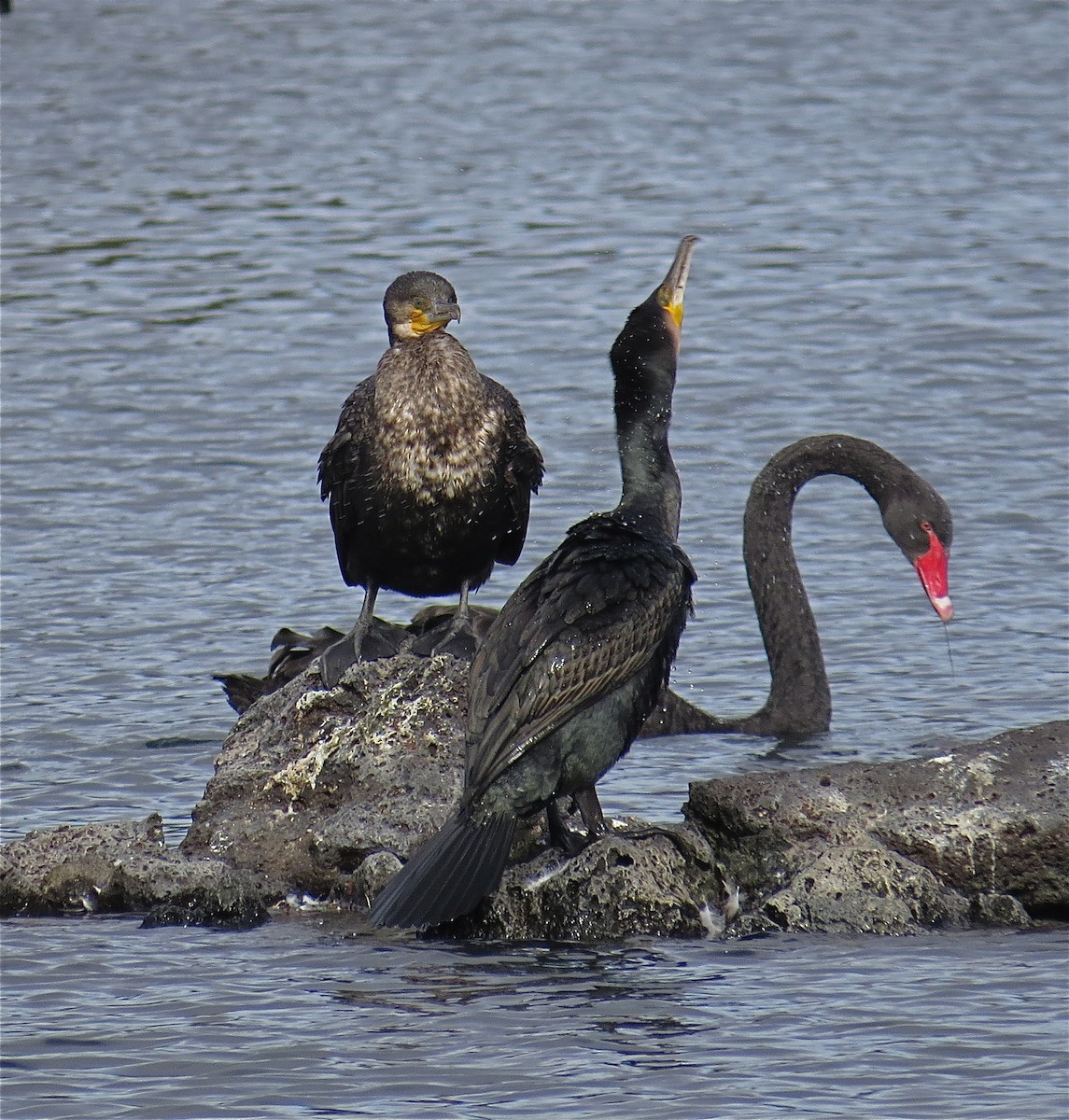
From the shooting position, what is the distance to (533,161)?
1766 centimetres

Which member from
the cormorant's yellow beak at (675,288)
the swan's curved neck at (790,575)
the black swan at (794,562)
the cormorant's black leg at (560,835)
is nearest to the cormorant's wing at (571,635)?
the cormorant's black leg at (560,835)

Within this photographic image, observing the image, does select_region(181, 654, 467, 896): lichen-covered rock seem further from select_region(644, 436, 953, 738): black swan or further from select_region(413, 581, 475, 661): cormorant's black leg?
select_region(644, 436, 953, 738): black swan

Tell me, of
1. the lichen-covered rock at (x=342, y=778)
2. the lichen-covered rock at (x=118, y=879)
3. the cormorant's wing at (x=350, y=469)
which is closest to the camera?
the lichen-covered rock at (x=118, y=879)

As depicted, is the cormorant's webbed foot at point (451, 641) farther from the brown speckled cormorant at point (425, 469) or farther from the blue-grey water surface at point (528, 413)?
the blue-grey water surface at point (528, 413)

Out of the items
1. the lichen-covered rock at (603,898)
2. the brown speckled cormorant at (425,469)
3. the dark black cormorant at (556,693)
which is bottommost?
the lichen-covered rock at (603,898)

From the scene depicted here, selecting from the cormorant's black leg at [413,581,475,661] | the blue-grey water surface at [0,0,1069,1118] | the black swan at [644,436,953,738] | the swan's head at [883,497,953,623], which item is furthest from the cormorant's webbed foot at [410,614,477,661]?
the swan's head at [883,497,953,623]

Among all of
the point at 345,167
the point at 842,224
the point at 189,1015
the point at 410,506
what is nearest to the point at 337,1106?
the point at 189,1015

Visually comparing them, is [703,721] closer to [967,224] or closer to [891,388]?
[891,388]

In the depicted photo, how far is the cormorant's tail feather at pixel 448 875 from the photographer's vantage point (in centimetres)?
543

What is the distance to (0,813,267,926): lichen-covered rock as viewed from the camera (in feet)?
19.3

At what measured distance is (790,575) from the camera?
841 centimetres

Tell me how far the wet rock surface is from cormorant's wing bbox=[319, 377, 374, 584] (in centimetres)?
56

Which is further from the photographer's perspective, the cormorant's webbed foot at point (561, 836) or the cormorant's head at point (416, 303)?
the cormorant's head at point (416, 303)

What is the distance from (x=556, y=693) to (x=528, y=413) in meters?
6.32
